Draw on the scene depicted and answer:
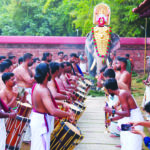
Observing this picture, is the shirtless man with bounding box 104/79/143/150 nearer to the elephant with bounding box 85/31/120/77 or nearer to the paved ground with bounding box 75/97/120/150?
the paved ground with bounding box 75/97/120/150

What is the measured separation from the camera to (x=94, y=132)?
5855 mm

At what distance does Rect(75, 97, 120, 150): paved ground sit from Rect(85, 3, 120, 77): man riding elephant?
7.57 ft

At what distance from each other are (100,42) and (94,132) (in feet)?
16.0

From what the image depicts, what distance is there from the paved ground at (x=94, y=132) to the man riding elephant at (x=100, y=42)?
231 centimetres

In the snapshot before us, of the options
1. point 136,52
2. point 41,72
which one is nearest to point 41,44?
point 136,52

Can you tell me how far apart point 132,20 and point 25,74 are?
421 inches

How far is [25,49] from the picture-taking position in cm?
1368

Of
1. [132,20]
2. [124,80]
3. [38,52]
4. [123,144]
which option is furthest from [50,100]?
[132,20]

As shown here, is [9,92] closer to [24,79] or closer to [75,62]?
[24,79]

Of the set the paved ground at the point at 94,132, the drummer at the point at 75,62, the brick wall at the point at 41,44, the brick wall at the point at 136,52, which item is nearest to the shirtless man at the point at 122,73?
the paved ground at the point at 94,132

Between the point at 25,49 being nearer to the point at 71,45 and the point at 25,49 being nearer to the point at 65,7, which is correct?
the point at 71,45

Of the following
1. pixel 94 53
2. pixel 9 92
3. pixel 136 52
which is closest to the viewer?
pixel 9 92

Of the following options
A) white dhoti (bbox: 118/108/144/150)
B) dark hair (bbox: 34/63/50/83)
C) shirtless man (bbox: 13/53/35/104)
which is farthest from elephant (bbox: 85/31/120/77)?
dark hair (bbox: 34/63/50/83)

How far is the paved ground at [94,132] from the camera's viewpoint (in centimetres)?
506
